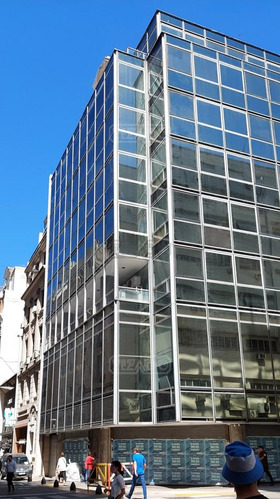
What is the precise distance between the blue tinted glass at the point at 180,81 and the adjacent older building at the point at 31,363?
21412 millimetres

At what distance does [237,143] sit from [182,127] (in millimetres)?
3196

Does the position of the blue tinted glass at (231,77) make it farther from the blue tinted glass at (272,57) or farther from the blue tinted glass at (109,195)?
the blue tinted glass at (109,195)

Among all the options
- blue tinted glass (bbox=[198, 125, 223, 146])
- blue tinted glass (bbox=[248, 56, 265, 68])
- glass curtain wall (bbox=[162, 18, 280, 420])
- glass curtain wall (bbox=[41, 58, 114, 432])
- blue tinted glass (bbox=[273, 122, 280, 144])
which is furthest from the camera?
blue tinted glass (bbox=[248, 56, 265, 68])

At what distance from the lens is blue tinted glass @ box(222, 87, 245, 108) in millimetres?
25375

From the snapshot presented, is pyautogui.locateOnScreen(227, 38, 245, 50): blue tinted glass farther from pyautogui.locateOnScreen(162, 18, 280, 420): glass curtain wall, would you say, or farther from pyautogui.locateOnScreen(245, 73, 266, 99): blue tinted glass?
pyautogui.locateOnScreen(245, 73, 266, 99): blue tinted glass

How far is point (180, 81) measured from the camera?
2425 cm

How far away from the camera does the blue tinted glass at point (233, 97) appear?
999 inches

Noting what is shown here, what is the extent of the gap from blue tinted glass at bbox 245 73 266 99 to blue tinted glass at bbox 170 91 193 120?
4.41 m

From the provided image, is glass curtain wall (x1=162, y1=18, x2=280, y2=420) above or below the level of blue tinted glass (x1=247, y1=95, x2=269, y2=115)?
below

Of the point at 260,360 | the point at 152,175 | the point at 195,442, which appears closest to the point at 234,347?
the point at 260,360

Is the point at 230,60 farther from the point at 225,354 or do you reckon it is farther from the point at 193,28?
the point at 225,354

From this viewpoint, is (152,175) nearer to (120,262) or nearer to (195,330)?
(120,262)

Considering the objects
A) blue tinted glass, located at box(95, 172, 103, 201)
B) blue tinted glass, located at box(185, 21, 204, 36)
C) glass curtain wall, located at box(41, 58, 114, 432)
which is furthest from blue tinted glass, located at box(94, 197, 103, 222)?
blue tinted glass, located at box(185, 21, 204, 36)

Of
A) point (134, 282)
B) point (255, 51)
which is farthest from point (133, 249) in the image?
point (255, 51)
